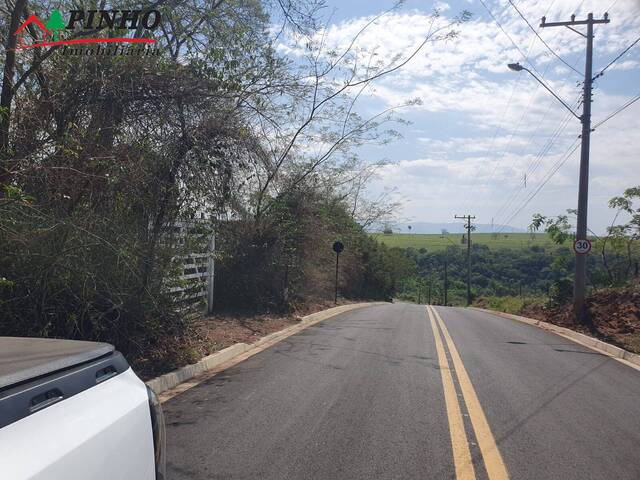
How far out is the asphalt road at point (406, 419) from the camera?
447 cm

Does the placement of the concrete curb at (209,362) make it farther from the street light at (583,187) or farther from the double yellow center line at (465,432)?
the street light at (583,187)

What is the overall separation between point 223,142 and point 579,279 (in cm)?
1255

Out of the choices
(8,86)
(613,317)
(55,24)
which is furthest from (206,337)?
(613,317)

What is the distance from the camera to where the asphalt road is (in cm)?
447

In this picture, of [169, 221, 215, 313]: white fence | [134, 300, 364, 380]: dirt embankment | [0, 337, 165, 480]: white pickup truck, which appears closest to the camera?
[0, 337, 165, 480]: white pickup truck

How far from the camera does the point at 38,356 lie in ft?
6.63

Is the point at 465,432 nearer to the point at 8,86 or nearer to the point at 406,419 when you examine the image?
the point at 406,419

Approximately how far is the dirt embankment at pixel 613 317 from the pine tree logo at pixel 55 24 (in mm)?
12060

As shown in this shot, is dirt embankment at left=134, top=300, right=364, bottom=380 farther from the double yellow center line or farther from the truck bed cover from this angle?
the truck bed cover

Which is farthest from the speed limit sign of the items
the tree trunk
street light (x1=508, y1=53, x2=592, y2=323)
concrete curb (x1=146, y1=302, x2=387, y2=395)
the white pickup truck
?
the white pickup truck

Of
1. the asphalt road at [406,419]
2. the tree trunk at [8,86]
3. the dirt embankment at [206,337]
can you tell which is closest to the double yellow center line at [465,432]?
the asphalt road at [406,419]

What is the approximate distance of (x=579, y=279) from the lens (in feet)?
55.5

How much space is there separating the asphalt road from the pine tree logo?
5459 millimetres

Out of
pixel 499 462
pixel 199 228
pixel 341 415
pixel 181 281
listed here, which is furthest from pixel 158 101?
pixel 499 462
